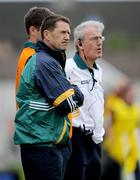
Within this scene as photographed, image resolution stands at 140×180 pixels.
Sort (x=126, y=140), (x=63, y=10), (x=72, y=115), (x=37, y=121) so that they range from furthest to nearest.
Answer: (x=63, y=10)
(x=126, y=140)
(x=72, y=115)
(x=37, y=121)

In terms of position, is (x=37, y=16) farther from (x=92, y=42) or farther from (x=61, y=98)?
(x=61, y=98)

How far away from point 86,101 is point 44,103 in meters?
1.07

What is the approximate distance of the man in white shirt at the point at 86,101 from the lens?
28.9ft

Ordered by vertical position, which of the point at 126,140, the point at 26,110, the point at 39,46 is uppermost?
the point at 39,46

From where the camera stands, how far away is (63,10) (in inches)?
1735

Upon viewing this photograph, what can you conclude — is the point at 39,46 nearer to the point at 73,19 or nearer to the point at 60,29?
the point at 60,29

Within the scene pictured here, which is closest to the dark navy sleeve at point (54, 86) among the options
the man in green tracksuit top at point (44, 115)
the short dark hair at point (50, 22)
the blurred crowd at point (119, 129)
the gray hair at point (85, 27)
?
the man in green tracksuit top at point (44, 115)

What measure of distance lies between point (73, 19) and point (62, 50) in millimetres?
36521

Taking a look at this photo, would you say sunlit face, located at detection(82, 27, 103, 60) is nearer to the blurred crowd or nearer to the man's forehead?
the man's forehead

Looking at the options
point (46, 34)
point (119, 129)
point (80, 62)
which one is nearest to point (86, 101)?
point (80, 62)

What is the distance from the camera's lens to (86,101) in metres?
8.79

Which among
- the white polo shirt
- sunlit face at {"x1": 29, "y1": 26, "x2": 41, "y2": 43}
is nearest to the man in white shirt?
the white polo shirt

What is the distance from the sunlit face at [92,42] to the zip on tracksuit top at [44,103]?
97cm

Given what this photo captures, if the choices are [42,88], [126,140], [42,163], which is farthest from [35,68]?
[126,140]
